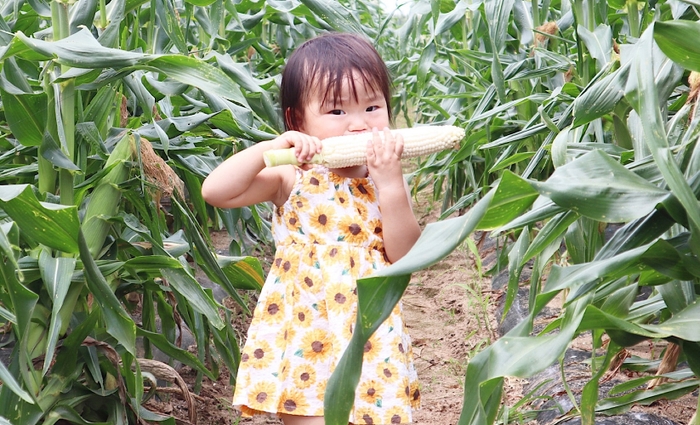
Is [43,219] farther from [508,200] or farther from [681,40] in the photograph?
[681,40]

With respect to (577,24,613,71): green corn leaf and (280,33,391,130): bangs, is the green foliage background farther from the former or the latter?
(280,33,391,130): bangs

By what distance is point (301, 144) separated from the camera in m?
1.54

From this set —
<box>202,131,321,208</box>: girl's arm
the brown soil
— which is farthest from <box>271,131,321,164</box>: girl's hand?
the brown soil

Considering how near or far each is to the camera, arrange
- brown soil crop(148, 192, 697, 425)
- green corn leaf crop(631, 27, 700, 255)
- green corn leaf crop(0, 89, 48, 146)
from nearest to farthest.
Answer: green corn leaf crop(631, 27, 700, 255), green corn leaf crop(0, 89, 48, 146), brown soil crop(148, 192, 697, 425)

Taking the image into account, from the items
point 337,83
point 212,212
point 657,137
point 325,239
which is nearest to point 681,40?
point 657,137

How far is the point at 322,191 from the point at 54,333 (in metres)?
0.57

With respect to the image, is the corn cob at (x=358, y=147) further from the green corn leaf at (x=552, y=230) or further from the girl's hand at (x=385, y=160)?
the green corn leaf at (x=552, y=230)

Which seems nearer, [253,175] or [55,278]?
[55,278]

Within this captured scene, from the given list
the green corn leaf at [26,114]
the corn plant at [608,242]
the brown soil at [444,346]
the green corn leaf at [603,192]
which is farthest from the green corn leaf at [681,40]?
the green corn leaf at [26,114]

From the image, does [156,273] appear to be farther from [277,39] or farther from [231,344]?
[277,39]

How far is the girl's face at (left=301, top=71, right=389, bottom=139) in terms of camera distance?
5.35ft

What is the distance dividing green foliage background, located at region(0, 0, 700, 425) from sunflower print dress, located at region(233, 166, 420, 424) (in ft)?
0.48

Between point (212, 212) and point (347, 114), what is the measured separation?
1108 mm

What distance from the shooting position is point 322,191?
1695 millimetres
